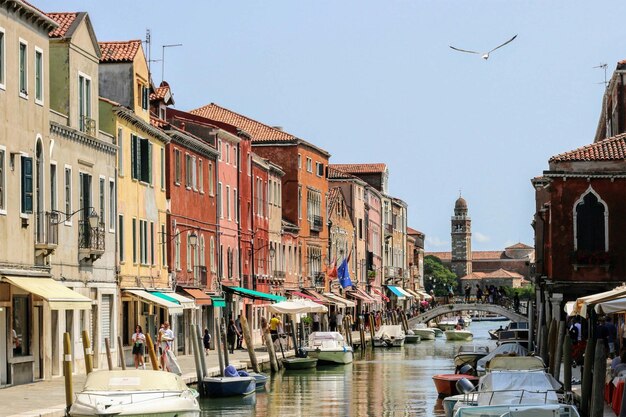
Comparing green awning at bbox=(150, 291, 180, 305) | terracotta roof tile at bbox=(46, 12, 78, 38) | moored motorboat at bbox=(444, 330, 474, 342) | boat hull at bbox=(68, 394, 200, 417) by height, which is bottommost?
moored motorboat at bbox=(444, 330, 474, 342)

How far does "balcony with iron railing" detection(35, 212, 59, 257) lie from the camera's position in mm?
36000

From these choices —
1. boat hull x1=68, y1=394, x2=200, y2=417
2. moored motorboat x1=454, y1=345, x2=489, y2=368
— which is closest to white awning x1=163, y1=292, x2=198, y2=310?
moored motorboat x1=454, y1=345, x2=489, y2=368

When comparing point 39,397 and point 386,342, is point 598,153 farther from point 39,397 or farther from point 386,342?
point 39,397

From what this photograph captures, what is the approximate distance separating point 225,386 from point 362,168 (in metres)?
86.1

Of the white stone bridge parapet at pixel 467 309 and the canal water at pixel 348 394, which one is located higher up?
the white stone bridge parapet at pixel 467 309

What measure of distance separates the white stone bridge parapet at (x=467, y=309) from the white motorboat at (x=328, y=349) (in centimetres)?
3941

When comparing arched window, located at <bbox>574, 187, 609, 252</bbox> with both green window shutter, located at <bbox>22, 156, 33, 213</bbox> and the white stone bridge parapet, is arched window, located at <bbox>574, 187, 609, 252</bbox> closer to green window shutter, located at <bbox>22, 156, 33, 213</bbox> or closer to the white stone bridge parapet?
green window shutter, located at <bbox>22, 156, 33, 213</bbox>

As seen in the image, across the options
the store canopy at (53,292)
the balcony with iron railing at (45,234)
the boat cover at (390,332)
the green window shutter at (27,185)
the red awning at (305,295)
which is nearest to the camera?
the store canopy at (53,292)

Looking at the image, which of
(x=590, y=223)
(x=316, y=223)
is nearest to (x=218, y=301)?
(x=590, y=223)

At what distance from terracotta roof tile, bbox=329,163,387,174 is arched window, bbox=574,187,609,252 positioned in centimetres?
6758

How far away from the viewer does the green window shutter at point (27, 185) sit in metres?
34.9

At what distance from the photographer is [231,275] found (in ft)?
212

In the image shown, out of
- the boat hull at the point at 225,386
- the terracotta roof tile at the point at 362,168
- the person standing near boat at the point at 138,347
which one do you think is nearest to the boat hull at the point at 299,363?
the person standing near boat at the point at 138,347

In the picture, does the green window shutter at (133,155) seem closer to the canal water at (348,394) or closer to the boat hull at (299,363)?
the canal water at (348,394)
